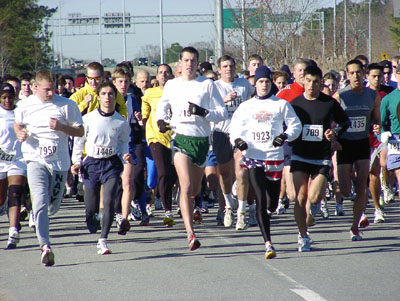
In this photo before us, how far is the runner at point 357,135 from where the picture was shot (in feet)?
33.4

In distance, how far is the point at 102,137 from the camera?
9938mm

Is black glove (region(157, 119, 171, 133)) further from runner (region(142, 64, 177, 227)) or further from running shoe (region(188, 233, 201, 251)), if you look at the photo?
runner (region(142, 64, 177, 227))

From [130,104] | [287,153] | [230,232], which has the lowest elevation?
[230,232]

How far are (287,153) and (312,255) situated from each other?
3.80m

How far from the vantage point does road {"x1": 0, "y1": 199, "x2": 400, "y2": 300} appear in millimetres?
7270

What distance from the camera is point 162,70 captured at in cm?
1281

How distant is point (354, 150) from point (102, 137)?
10.2ft

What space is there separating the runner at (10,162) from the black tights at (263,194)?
3.08 meters

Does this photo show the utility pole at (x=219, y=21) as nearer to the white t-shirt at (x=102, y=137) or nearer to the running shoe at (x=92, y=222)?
the white t-shirt at (x=102, y=137)

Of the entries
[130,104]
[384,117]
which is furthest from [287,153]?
[130,104]

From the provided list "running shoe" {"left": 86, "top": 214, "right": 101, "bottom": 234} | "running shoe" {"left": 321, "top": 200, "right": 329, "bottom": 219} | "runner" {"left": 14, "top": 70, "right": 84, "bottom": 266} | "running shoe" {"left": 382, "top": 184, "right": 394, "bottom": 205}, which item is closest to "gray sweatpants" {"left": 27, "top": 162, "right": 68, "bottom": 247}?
"runner" {"left": 14, "top": 70, "right": 84, "bottom": 266}

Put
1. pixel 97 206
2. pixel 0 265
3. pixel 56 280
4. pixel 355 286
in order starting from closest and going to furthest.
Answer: pixel 355 286, pixel 56 280, pixel 0 265, pixel 97 206

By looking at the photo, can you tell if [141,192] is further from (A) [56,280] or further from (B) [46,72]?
(A) [56,280]

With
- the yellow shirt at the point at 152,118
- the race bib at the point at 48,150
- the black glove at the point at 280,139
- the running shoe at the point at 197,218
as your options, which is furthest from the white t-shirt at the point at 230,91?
the race bib at the point at 48,150
